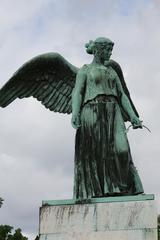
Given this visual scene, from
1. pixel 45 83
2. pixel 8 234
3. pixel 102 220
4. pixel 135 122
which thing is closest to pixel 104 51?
pixel 135 122

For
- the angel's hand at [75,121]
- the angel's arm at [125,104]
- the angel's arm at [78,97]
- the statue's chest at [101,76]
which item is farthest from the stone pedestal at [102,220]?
the statue's chest at [101,76]

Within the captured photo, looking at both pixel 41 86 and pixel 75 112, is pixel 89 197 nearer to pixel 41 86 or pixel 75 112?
pixel 75 112

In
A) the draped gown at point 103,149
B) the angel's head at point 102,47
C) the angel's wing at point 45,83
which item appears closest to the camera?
the draped gown at point 103,149

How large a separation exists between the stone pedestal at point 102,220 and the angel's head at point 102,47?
2.65 metres

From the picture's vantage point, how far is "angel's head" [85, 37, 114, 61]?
10.9 meters

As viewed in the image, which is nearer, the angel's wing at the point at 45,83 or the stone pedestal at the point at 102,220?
the stone pedestal at the point at 102,220

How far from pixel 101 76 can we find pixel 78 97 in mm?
530

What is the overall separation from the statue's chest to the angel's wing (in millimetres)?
849

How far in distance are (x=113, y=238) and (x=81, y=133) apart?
2022 millimetres

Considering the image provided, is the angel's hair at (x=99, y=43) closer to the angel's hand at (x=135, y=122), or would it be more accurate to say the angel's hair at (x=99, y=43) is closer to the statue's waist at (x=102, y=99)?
the statue's waist at (x=102, y=99)

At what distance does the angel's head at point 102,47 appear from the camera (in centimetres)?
1094

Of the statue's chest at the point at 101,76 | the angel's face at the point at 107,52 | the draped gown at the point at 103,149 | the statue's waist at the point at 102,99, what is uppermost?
the angel's face at the point at 107,52

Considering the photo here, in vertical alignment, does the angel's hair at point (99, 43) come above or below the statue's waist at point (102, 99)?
above

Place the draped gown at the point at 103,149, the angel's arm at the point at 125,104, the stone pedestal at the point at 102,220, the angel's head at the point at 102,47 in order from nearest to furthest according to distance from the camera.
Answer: the stone pedestal at the point at 102,220 → the draped gown at the point at 103,149 → the angel's arm at the point at 125,104 → the angel's head at the point at 102,47
